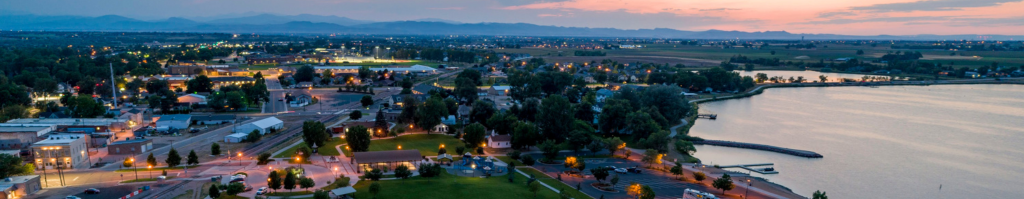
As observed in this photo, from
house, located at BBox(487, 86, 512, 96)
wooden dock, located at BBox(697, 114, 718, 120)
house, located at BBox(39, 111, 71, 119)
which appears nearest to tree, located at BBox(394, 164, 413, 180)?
house, located at BBox(39, 111, 71, 119)

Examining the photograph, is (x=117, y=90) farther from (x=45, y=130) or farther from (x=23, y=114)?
(x=45, y=130)

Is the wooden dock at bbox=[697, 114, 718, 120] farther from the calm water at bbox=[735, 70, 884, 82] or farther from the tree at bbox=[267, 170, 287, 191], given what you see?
the calm water at bbox=[735, 70, 884, 82]

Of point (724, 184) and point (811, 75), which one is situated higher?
point (811, 75)

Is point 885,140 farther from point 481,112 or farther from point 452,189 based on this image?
point 452,189

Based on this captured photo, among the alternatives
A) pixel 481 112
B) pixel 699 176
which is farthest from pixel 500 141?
pixel 699 176

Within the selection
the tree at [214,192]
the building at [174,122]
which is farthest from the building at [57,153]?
the tree at [214,192]

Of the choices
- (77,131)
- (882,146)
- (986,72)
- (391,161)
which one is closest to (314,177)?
(391,161)
